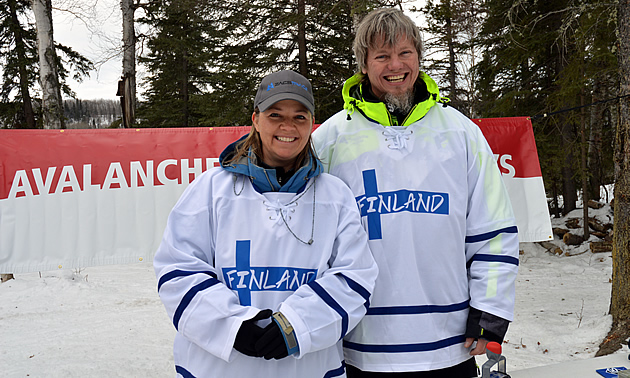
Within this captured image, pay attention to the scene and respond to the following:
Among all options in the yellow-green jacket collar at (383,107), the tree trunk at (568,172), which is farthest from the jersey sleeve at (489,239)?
the tree trunk at (568,172)

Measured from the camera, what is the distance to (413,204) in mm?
1832

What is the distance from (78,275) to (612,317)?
7.89 metres

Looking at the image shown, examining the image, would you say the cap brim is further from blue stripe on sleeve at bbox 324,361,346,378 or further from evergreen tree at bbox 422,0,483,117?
evergreen tree at bbox 422,0,483,117

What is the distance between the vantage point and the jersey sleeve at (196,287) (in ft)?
4.73

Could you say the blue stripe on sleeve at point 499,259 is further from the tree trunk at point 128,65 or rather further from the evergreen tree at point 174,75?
the evergreen tree at point 174,75

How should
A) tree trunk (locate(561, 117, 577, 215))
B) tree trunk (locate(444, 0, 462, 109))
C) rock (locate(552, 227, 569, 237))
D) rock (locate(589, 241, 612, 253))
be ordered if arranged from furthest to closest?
tree trunk (locate(444, 0, 462, 109)) < rock (locate(552, 227, 569, 237)) < tree trunk (locate(561, 117, 577, 215)) < rock (locate(589, 241, 612, 253))

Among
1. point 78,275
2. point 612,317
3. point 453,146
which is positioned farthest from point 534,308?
point 78,275

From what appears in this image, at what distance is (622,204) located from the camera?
4156 millimetres

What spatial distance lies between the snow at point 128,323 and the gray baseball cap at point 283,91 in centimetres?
354

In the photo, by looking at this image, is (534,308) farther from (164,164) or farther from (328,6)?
(328,6)

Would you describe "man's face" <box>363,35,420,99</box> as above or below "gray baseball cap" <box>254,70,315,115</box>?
above

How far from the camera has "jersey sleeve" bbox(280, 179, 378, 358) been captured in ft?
4.79

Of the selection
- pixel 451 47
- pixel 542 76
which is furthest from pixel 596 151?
pixel 451 47

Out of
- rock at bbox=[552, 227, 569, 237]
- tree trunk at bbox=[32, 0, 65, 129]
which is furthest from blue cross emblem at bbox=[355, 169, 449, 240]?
rock at bbox=[552, 227, 569, 237]
